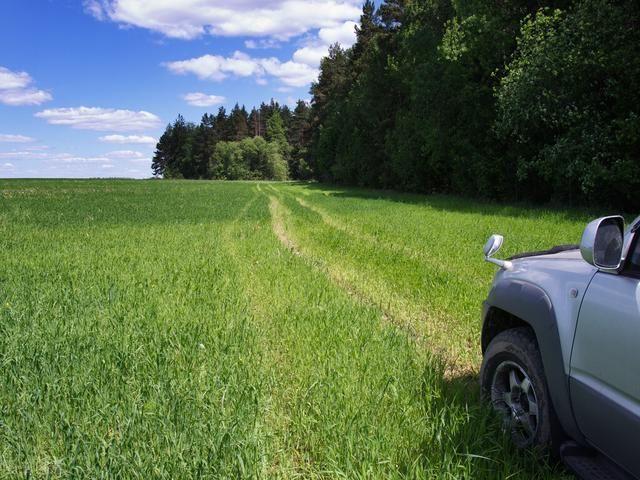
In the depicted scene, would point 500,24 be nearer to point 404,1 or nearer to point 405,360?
point 404,1

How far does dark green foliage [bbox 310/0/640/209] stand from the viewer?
53.6ft

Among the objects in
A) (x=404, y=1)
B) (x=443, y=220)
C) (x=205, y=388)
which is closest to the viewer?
(x=205, y=388)

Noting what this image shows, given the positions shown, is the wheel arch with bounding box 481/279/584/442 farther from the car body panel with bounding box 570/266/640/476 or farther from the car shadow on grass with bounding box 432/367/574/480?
the car shadow on grass with bounding box 432/367/574/480

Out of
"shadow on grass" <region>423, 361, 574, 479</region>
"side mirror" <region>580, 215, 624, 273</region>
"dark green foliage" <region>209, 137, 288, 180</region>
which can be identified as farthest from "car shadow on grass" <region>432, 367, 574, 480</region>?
"dark green foliage" <region>209, 137, 288, 180</region>

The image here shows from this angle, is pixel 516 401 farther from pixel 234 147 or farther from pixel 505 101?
pixel 234 147

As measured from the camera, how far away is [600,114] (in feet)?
56.8

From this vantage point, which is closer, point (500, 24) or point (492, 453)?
point (492, 453)

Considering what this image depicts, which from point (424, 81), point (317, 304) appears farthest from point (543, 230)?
point (424, 81)

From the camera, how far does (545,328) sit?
278 cm

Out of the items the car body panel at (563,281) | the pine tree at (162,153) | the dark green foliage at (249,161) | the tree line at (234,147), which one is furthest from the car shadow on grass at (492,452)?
the pine tree at (162,153)

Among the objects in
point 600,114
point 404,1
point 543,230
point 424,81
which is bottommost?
→ point 543,230

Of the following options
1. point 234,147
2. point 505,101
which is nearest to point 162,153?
point 234,147

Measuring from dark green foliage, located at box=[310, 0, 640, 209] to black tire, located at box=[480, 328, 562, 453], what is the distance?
49.9 ft

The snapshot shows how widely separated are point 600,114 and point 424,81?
12.4m
